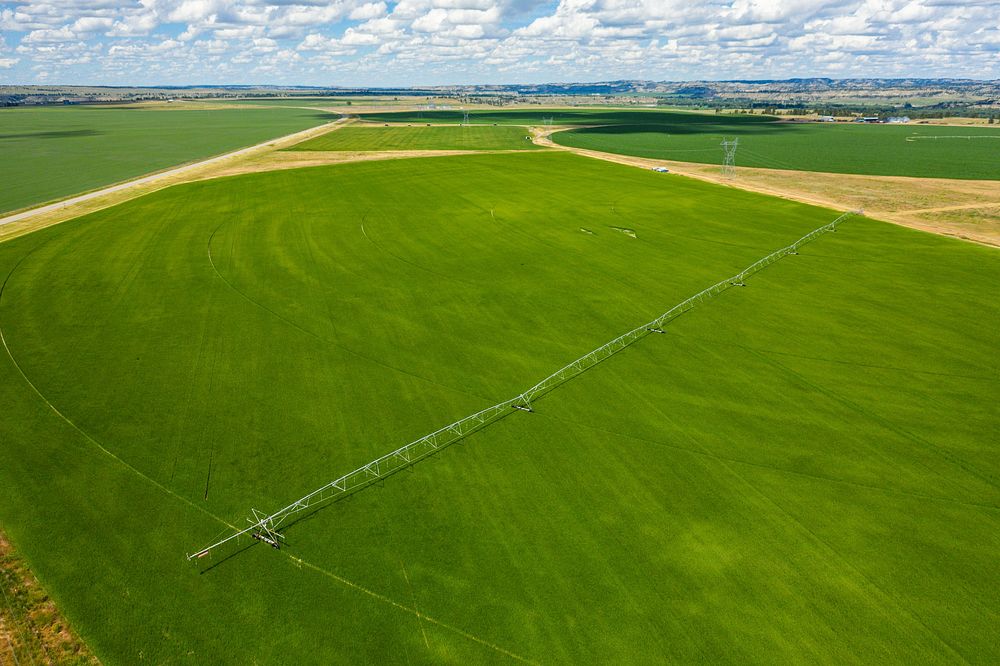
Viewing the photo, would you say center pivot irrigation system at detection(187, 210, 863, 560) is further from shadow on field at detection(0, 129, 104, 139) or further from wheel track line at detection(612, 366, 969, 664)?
shadow on field at detection(0, 129, 104, 139)

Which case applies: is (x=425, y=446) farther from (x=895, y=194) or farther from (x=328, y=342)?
(x=895, y=194)

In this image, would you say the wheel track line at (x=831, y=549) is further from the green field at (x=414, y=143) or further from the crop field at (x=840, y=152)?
the green field at (x=414, y=143)

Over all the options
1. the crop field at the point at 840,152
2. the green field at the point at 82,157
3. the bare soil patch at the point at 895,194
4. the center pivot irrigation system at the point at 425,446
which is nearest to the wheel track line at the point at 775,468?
the center pivot irrigation system at the point at 425,446

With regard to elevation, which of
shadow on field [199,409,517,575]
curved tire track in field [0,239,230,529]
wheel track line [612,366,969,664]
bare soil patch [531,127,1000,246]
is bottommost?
wheel track line [612,366,969,664]

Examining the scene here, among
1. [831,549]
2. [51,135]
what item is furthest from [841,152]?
[51,135]

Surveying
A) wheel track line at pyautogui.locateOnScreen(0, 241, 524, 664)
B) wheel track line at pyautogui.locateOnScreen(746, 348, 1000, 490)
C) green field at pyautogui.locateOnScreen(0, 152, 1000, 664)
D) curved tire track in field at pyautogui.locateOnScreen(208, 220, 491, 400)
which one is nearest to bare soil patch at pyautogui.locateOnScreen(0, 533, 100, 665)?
green field at pyautogui.locateOnScreen(0, 152, 1000, 664)

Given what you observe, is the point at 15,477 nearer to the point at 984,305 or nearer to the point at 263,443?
the point at 263,443
